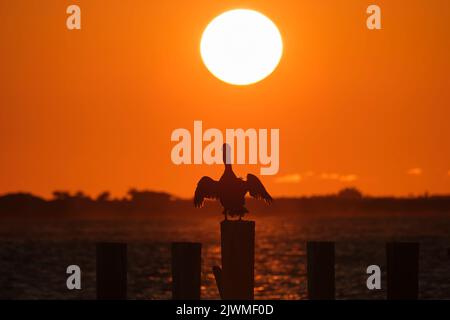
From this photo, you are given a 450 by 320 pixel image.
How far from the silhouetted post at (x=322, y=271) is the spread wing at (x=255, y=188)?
134cm

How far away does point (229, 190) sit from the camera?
1433 cm

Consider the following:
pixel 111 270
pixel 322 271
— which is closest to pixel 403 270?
pixel 322 271

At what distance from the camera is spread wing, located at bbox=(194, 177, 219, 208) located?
571 inches

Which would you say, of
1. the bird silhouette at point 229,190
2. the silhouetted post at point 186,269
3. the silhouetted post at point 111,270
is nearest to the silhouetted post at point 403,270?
the bird silhouette at point 229,190

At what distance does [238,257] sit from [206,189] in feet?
5.52

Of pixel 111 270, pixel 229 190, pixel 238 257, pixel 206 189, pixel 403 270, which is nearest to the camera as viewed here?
pixel 238 257

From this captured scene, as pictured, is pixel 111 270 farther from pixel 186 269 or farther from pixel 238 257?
pixel 238 257

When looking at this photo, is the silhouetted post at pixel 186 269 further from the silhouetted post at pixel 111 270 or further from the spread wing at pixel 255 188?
the spread wing at pixel 255 188

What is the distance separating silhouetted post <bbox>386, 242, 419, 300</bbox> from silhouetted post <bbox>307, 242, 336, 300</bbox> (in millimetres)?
666

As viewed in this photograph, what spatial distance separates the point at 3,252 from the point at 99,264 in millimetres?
87983

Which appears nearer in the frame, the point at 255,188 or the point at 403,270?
the point at 403,270

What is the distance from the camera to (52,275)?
6775 centimetres

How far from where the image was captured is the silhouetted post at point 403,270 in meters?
13.4
